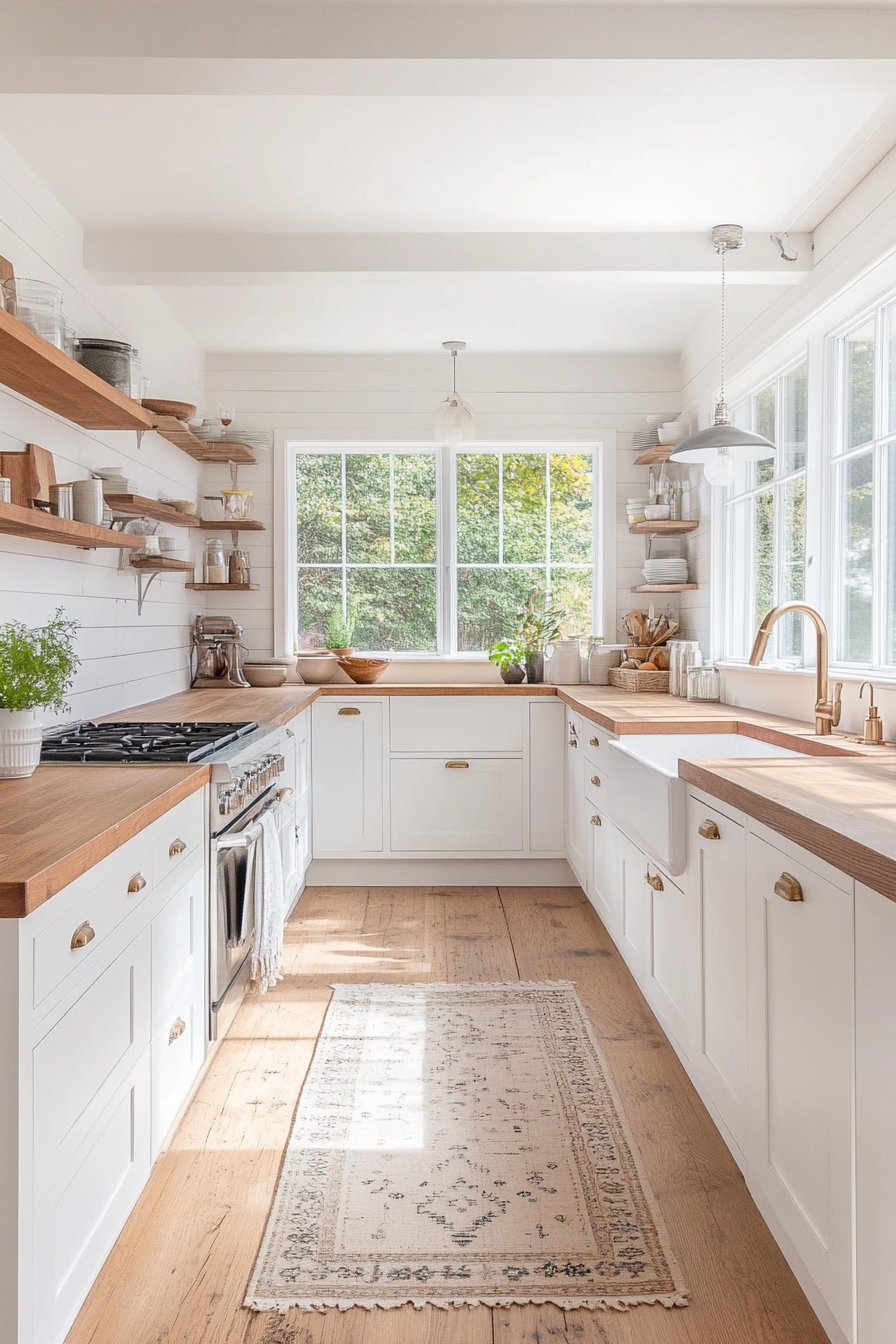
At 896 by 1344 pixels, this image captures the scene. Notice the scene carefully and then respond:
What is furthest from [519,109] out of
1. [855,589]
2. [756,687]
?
[756,687]

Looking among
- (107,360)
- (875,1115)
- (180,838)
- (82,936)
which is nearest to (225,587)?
(107,360)

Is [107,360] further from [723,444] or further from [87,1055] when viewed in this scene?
[87,1055]

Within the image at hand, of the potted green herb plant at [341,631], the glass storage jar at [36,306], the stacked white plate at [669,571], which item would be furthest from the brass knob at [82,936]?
the stacked white plate at [669,571]

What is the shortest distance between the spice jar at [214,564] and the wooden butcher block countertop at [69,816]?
2479 mm

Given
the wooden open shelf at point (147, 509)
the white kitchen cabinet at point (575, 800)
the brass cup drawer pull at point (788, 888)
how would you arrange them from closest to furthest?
1. the brass cup drawer pull at point (788, 888)
2. the wooden open shelf at point (147, 509)
3. the white kitchen cabinet at point (575, 800)

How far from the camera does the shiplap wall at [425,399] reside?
4.91 m

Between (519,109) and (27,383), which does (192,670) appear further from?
(519,109)

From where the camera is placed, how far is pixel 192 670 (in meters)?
4.69

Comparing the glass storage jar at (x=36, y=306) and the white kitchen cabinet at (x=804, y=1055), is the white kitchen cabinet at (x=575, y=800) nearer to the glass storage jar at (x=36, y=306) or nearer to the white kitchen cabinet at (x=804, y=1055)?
the white kitchen cabinet at (x=804, y=1055)

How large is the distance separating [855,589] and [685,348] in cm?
225

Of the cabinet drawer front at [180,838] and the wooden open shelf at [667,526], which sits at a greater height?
the wooden open shelf at [667,526]

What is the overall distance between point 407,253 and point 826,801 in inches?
98.6

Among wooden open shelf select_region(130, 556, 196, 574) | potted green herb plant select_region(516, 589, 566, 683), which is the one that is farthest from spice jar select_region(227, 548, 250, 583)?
potted green herb plant select_region(516, 589, 566, 683)

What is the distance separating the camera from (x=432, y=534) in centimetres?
505
